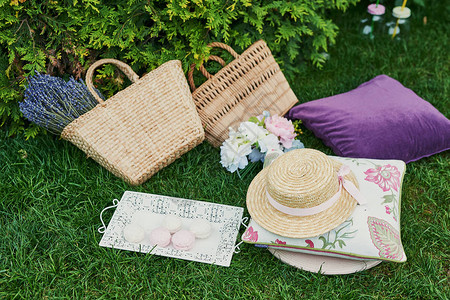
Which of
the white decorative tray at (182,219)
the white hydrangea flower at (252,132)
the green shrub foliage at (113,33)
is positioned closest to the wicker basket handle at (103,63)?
the green shrub foliage at (113,33)

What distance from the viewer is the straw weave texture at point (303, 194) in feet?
8.34

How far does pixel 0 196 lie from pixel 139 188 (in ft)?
3.12

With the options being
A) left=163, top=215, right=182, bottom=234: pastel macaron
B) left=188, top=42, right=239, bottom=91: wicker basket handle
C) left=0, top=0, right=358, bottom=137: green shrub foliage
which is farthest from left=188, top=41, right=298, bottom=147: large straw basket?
left=163, top=215, right=182, bottom=234: pastel macaron

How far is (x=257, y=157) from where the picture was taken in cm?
330

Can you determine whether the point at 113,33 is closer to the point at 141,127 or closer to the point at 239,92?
the point at 141,127

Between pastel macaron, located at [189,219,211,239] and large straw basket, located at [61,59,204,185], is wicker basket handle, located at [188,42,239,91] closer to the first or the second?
large straw basket, located at [61,59,204,185]

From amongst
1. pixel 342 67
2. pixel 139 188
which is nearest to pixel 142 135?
pixel 139 188

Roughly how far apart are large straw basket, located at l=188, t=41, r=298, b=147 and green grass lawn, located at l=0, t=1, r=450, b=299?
9.9 inches

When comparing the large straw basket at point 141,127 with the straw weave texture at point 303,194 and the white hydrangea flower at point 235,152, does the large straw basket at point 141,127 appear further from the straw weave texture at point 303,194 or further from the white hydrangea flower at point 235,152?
the straw weave texture at point 303,194

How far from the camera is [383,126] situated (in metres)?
3.24

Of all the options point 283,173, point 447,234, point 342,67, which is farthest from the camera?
point 342,67

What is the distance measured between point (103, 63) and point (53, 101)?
0.44 m

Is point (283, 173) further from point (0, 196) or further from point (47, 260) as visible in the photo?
point (0, 196)

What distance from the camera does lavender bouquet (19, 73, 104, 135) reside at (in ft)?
10.3
